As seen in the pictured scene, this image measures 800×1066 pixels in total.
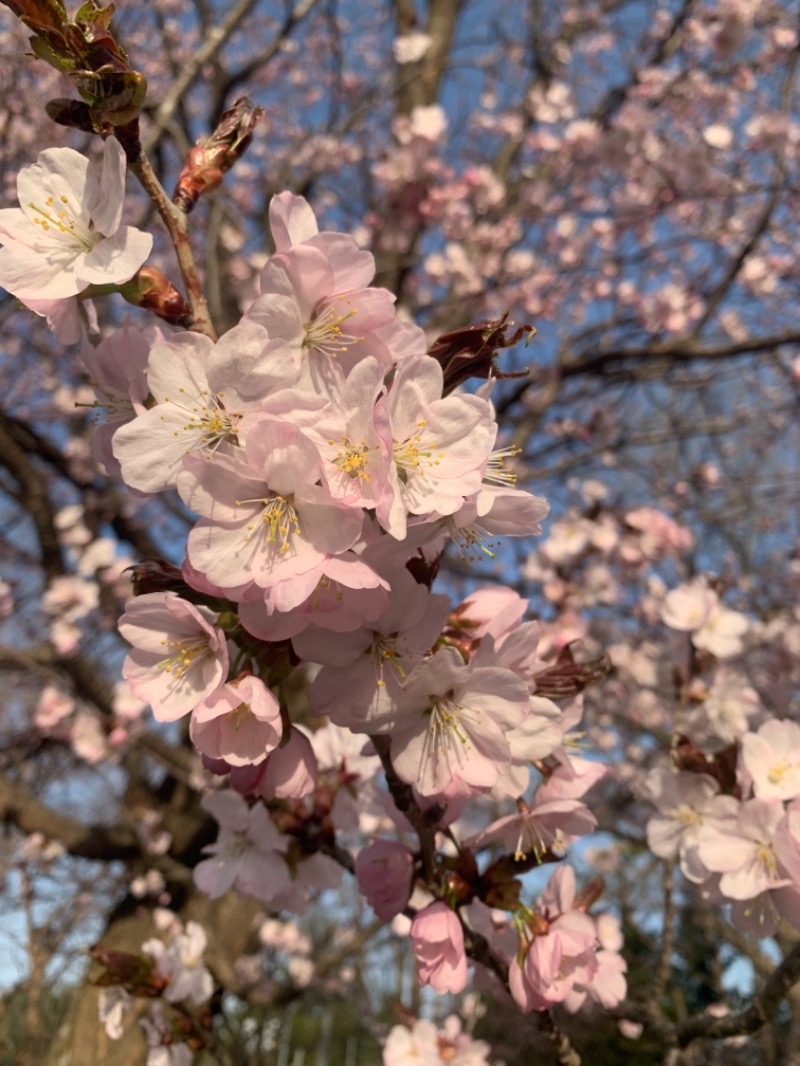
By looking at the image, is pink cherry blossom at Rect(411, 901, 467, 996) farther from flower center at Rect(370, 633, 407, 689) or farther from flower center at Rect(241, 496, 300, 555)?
flower center at Rect(241, 496, 300, 555)

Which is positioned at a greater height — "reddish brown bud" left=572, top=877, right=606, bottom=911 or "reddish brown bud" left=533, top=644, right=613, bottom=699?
"reddish brown bud" left=533, top=644, right=613, bottom=699

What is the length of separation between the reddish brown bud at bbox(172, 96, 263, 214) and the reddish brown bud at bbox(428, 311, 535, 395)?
38 cm

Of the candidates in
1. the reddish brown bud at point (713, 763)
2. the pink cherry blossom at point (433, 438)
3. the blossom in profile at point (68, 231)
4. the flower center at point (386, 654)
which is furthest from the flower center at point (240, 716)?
the reddish brown bud at point (713, 763)

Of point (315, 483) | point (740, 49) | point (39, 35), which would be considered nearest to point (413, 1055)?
point (315, 483)

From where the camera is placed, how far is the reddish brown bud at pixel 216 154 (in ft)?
3.15

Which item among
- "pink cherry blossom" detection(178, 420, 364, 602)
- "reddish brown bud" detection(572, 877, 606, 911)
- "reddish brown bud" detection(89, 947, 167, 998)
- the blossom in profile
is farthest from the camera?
"reddish brown bud" detection(89, 947, 167, 998)

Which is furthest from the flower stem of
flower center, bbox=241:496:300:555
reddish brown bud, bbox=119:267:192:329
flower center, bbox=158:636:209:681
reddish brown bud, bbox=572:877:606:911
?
reddish brown bud, bbox=572:877:606:911

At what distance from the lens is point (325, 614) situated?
79 centimetres

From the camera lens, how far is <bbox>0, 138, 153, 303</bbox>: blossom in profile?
863 mm

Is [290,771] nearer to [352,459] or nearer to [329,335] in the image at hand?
[352,459]

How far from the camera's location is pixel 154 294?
0.89m

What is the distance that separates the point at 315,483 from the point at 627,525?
4016 mm

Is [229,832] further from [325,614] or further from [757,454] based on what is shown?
[757,454]

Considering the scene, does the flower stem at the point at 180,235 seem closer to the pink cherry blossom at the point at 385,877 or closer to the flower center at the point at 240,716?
the flower center at the point at 240,716
